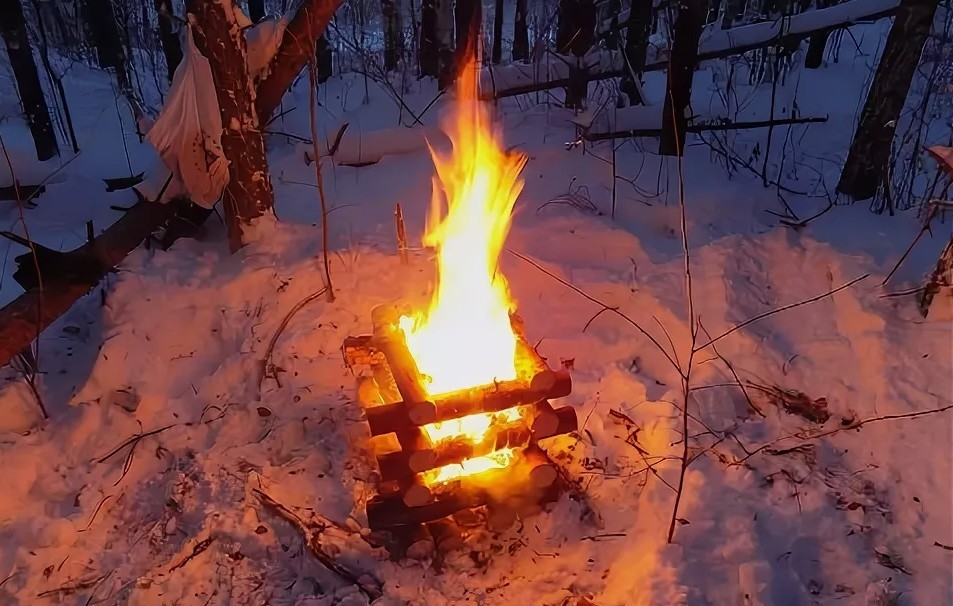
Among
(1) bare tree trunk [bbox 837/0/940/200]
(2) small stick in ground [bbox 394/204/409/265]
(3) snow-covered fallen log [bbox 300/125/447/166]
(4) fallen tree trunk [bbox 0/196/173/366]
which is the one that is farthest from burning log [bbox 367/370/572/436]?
(3) snow-covered fallen log [bbox 300/125/447/166]

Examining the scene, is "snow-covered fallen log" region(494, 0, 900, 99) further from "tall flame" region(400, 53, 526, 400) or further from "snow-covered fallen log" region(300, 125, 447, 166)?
"tall flame" region(400, 53, 526, 400)

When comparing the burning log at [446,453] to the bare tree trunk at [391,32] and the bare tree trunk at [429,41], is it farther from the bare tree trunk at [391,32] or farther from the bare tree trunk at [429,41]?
the bare tree trunk at [391,32]

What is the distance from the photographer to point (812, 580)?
8.75 feet

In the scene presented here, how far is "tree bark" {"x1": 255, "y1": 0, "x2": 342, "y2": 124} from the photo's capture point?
15.5 feet

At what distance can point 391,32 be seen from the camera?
11977 mm

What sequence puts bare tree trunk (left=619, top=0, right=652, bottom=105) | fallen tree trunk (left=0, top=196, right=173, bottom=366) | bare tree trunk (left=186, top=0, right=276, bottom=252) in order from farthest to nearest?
1. bare tree trunk (left=619, top=0, right=652, bottom=105)
2. bare tree trunk (left=186, top=0, right=276, bottom=252)
3. fallen tree trunk (left=0, top=196, right=173, bottom=366)

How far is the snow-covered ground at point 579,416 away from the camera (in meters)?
2.77

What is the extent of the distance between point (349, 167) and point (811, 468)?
4.91 m

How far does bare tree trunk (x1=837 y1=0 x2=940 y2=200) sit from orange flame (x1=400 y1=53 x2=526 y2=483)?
338 cm

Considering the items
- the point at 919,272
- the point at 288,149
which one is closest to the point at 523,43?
the point at 288,149

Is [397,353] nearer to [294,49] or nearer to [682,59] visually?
[294,49]

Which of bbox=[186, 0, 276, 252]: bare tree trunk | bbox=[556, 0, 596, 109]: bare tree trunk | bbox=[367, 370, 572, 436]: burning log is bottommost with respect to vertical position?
bbox=[367, 370, 572, 436]: burning log

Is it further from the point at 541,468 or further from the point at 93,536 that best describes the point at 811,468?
the point at 93,536

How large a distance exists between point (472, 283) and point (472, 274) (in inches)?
1.7
